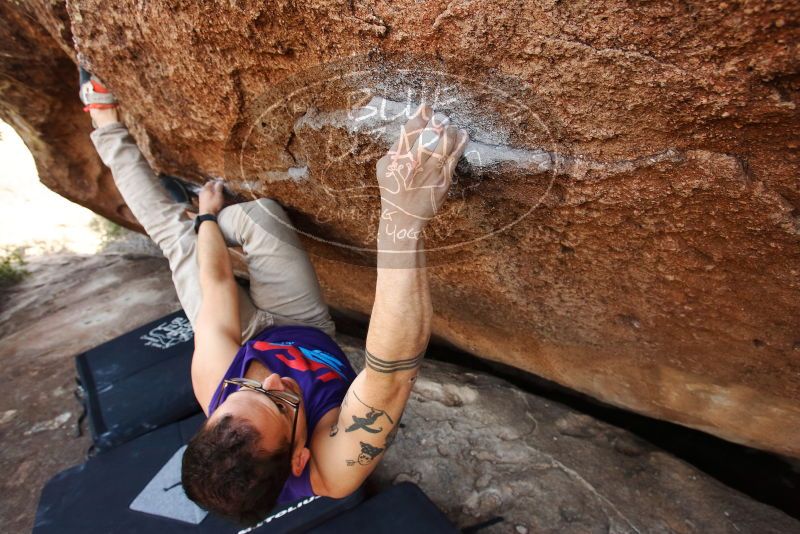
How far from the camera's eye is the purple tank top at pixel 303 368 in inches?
54.4

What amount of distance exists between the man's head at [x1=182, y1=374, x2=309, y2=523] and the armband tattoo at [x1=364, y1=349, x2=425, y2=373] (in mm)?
362

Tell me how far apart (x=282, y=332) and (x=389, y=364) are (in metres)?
0.82

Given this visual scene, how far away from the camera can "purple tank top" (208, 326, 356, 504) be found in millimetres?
1383

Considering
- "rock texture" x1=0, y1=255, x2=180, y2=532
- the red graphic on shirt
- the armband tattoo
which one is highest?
the armband tattoo

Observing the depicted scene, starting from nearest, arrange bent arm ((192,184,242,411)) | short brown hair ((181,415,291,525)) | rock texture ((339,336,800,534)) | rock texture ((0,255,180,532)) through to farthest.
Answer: short brown hair ((181,415,291,525)), bent arm ((192,184,242,411)), rock texture ((339,336,800,534)), rock texture ((0,255,180,532))

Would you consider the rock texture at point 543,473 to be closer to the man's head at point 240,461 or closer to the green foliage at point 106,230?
the man's head at point 240,461

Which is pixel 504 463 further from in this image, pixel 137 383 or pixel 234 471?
pixel 137 383

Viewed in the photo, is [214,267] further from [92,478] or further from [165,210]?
[92,478]

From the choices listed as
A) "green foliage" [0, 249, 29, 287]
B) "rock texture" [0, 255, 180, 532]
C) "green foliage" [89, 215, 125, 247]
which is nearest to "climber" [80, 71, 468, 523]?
"rock texture" [0, 255, 180, 532]

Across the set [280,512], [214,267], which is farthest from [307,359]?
[280,512]

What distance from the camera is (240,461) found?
117 cm

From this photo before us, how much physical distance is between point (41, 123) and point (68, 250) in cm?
369

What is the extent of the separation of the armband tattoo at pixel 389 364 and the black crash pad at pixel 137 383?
1.48 metres

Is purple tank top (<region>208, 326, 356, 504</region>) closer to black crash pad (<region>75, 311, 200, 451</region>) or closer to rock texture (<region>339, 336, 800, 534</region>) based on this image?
rock texture (<region>339, 336, 800, 534</region>)
